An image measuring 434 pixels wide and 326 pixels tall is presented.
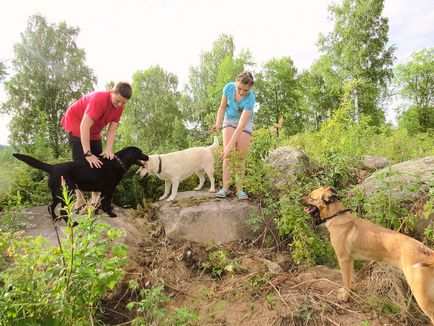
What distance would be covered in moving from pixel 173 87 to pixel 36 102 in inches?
618

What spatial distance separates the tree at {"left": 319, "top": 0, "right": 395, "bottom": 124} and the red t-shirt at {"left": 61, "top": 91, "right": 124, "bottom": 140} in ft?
68.5

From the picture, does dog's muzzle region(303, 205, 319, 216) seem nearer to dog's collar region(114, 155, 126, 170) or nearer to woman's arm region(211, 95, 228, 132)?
woman's arm region(211, 95, 228, 132)

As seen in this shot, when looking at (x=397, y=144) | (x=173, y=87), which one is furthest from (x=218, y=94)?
(x=397, y=144)

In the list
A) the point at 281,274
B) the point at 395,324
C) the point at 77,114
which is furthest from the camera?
the point at 77,114

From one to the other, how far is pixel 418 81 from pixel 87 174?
40.7 metres

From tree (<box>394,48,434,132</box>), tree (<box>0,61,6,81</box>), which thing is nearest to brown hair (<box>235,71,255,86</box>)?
tree (<box>0,61,6,81</box>)

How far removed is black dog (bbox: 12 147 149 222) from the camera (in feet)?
14.3

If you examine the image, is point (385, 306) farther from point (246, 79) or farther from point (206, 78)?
point (206, 78)

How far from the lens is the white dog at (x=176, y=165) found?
18.6 ft

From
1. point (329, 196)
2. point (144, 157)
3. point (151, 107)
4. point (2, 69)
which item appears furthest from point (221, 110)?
point (151, 107)

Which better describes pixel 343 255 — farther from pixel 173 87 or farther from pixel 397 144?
pixel 173 87

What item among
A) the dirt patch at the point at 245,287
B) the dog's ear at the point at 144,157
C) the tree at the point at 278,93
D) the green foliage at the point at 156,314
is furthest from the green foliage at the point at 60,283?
the tree at the point at 278,93

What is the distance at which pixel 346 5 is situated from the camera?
917 inches

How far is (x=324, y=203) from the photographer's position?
3.61 metres
